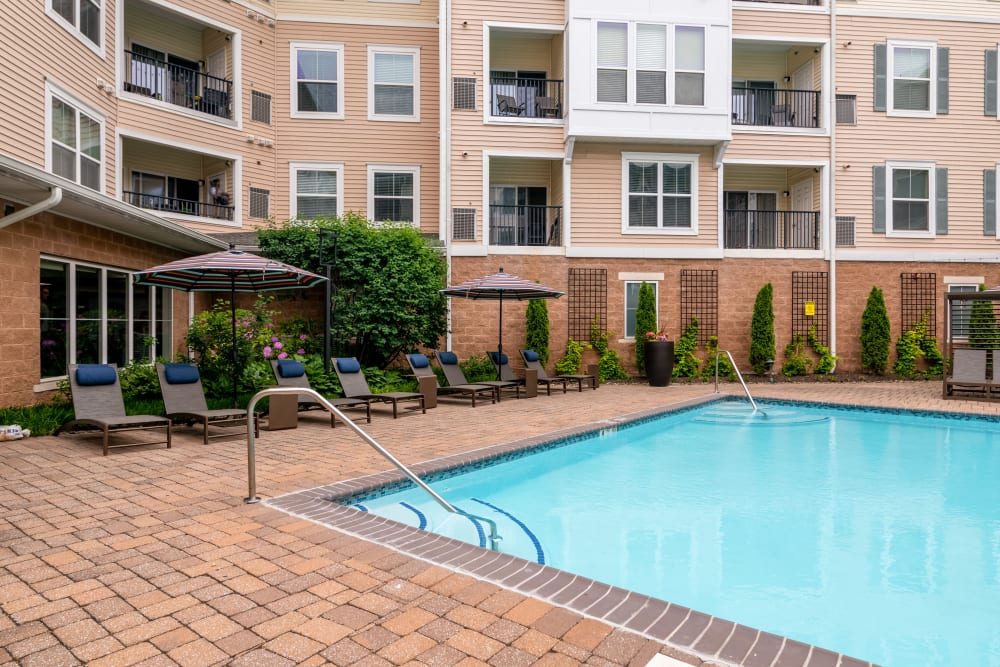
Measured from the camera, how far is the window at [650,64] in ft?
50.8

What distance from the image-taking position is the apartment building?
15.5 m

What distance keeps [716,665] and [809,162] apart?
16823 millimetres

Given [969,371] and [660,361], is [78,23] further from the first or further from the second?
[969,371]

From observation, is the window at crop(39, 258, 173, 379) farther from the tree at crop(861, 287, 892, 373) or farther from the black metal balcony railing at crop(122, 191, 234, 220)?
the tree at crop(861, 287, 892, 373)

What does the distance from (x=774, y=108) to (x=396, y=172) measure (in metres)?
10.9

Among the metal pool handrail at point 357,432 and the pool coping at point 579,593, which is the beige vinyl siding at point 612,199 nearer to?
the metal pool handrail at point 357,432

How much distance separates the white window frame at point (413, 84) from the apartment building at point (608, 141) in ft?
0.20

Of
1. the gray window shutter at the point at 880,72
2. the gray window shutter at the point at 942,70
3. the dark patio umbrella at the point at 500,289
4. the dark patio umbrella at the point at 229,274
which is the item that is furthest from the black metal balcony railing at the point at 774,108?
the dark patio umbrella at the point at 229,274

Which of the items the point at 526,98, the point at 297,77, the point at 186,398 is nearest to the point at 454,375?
the point at 186,398

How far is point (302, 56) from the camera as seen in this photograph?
1684 centimetres

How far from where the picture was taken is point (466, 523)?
5051 mm

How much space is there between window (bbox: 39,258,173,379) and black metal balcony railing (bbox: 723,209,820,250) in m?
14.1

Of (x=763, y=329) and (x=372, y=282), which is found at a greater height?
(x=372, y=282)

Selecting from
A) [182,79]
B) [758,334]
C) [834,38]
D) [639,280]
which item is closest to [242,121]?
[182,79]
